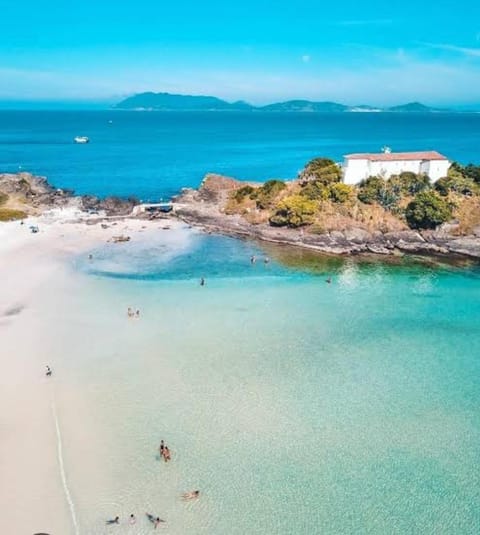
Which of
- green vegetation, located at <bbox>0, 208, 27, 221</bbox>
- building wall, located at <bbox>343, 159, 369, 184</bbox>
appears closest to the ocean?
building wall, located at <bbox>343, 159, 369, 184</bbox>

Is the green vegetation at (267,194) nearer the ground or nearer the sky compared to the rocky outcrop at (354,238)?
nearer the sky

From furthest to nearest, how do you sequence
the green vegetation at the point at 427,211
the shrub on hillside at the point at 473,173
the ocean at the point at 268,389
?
the shrub on hillside at the point at 473,173 → the green vegetation at the point at 427,211 → the ocean at the point at 268,389

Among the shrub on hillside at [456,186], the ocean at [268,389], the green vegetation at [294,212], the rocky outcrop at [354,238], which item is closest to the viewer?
the ocean at [268,389]

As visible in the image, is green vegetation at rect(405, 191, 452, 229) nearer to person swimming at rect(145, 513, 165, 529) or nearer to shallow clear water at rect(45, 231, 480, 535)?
shallow clear water at rect(45, 231, 480, 535)

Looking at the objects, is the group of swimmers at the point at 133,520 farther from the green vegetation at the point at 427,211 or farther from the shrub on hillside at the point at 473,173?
the shrub on hillside at the point at 473,173

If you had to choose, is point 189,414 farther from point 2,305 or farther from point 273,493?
point 2,305

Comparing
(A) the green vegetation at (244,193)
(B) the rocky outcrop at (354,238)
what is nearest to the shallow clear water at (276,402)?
(B) the rocky outcrop at (354,238)
